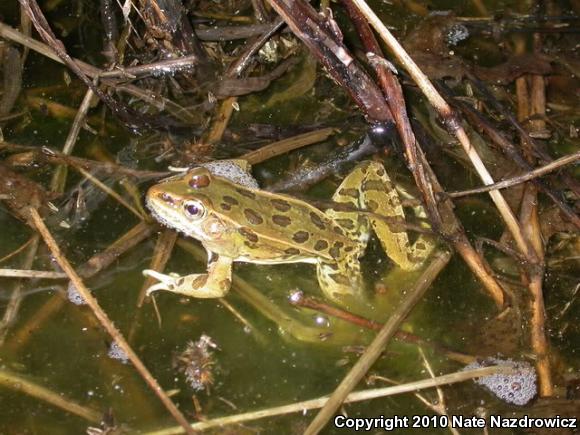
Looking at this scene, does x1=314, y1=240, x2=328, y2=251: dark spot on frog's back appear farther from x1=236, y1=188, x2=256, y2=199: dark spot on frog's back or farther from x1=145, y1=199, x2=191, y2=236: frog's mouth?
x1=145, y1=199, x2=191, y2=236: frog's mouth

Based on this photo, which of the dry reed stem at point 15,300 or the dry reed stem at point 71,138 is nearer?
the dry reed stem at point 15,300

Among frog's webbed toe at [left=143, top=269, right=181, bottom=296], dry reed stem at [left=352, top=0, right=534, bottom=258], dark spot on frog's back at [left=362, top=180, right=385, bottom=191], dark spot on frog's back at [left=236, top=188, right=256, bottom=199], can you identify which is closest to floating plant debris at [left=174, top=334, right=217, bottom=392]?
frog's webbed toe at [left=143, top=269, right=181, bottom=296]

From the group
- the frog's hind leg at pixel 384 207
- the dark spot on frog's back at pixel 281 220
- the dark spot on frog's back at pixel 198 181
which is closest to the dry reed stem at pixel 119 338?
the dark spot on frog's back at pixel 198 181

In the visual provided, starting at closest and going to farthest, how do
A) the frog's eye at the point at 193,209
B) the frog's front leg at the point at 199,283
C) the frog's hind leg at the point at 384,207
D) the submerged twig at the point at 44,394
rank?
the submerged twig at the point at 44,394 → the frog's eye at the point at 193,209 → the frog's front leg at the point at 199,283 → the frog's hind leg at the point at 384,207

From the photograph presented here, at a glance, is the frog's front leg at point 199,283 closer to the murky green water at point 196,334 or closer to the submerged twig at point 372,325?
the murky green water at point 196,334

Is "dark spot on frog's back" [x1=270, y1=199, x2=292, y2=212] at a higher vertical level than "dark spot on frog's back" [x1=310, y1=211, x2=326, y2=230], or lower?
higher

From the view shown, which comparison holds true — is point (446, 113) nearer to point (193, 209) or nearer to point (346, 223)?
point (346, 223)
